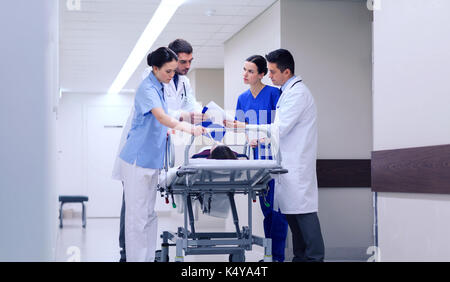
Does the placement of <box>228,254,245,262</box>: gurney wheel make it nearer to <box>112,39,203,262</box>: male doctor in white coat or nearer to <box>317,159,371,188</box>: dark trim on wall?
<box>112,39,203,262</box>: male doctor in white coat

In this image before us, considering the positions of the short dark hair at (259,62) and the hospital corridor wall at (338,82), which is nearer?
the short dark hair at (259,62)

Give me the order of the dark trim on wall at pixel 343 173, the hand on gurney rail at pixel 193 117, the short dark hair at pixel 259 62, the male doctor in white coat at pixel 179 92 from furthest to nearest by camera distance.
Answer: the dark trim on wall at pixel 343 173, the short dark hair at pixel 259 62, the male doctor in white coat at pixel 179 92, the hand on gurney rail at pixel 193 117

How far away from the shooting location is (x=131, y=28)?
7.22m

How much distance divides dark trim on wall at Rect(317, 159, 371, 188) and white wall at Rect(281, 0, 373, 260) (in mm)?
67

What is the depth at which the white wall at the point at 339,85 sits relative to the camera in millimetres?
5926

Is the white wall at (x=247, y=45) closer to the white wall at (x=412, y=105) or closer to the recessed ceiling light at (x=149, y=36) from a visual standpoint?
the recessed ceiling light at (x=149, y=36)

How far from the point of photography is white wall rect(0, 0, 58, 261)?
1.65 m

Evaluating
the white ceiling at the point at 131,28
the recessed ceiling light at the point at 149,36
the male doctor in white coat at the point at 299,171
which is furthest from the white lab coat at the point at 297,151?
the recessed ceiling light at the point at 149,36

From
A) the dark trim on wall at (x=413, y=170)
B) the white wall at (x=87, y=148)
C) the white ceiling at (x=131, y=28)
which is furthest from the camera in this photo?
the white wall at (x=87, y=148)

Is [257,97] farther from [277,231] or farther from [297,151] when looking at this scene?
[277,231]

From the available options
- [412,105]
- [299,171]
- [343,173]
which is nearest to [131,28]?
[343,173]

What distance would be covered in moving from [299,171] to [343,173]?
2.08 m
